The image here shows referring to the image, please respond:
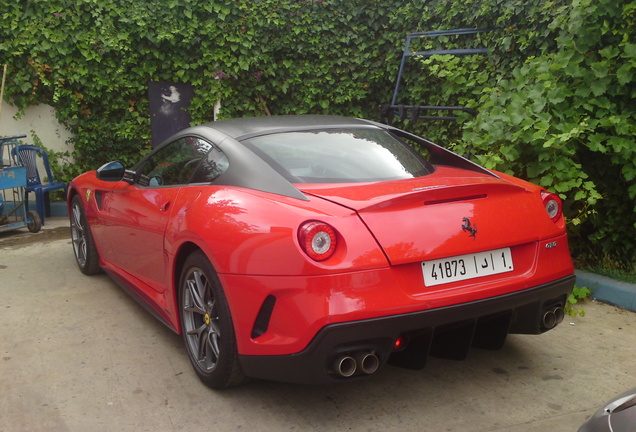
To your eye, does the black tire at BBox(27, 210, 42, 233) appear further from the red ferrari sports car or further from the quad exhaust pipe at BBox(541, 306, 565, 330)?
the quad exhaust pipe at BBox(541, 306, 565, 330)

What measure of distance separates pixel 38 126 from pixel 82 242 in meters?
3.86

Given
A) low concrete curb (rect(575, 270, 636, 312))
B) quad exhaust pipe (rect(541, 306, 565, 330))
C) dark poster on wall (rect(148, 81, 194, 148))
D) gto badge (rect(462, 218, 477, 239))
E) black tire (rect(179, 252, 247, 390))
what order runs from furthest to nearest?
dark poster on wall (rect(148, 81, 194, 148))
low concrete curb (rect(575, 270, 636, 312))
quad exhaust pipe (rect(541, 306, 565, 330))
black tire (rect(179, 252, 247, 390))
gto badge (rect(462, 218, 477, 239))

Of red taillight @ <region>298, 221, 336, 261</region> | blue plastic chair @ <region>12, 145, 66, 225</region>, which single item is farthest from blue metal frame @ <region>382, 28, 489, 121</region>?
blue plastic chair @ <region>12, 145, 66, 225</region>

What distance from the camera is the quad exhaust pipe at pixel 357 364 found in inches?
106

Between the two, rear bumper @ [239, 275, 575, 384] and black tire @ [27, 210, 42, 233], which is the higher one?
rear bumper @ [239, 275, 575, 384]

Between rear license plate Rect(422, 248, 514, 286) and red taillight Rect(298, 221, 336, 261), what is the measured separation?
1.36 feet

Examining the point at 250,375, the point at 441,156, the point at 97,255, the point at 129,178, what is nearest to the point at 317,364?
the point at 250,375

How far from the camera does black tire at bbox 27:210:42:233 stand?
7.37 m

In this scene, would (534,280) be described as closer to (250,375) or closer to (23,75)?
(250,375)

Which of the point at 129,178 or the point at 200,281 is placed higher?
the point at 129,178

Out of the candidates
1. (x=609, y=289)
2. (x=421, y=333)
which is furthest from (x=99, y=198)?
(x=609, y=289)

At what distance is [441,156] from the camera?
4.02m

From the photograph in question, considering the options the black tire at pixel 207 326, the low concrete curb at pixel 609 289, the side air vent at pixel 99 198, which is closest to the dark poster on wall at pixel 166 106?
the side air vent at pixel 99 198

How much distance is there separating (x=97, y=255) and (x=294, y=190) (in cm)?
291
